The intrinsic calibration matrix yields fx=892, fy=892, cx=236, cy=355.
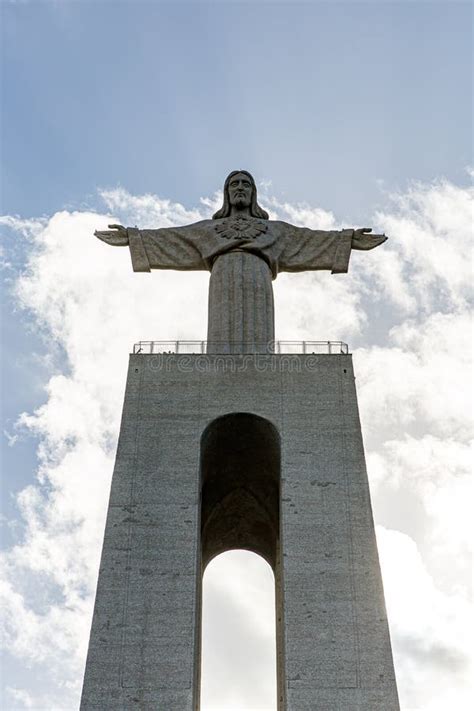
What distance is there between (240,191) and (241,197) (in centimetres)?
18

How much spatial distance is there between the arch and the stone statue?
2753 millimetres

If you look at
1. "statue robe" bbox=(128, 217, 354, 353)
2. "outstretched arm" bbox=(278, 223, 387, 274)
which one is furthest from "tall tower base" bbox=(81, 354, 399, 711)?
"outstretched arm" bbox=(278, 223, 387, 274)

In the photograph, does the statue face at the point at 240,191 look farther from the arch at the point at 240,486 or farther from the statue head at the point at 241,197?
the arch at the point at 240,486

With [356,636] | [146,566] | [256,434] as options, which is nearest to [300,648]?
[356,636]

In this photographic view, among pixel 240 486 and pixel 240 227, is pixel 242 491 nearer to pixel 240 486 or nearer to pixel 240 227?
pixel 240 486

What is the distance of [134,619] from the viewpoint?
1428 cm

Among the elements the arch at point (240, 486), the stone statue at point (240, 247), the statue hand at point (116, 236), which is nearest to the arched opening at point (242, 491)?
the arch at point (240, 486)

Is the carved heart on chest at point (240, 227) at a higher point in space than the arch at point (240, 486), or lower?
higher

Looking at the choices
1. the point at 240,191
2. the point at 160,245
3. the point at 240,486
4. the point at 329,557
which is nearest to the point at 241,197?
the point at 240,191

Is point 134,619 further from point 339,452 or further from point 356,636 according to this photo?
point 339,452

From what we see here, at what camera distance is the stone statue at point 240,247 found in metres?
19.3

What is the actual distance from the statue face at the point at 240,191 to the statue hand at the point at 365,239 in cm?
258

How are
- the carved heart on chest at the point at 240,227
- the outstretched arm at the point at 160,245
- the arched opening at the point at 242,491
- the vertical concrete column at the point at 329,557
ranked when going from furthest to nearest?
the outstretched arm at the point at 160,245
the carved heart on chest at the point at 240,227
the arched opening at the point at 242,491
the vertical concrete column at the point at 329,557

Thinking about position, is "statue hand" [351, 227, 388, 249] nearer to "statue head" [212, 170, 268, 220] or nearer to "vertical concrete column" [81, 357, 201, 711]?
"statue head" [212, 170, 268, 220]
